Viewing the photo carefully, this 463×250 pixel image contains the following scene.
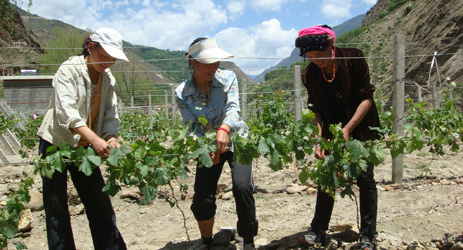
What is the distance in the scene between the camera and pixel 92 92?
2332mm

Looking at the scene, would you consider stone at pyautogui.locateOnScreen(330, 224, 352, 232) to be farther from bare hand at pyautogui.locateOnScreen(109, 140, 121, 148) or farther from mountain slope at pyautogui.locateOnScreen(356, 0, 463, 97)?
mountain slope at pyautogui.locateOnScreen(356, 0, 463, 97)

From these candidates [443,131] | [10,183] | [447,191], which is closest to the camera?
[443,131]

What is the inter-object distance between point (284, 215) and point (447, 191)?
6.48 ft

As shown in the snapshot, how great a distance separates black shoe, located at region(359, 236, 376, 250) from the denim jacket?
3.60ft

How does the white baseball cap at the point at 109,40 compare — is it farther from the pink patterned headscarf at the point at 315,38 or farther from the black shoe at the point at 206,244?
the black shoe at the point at 206,244

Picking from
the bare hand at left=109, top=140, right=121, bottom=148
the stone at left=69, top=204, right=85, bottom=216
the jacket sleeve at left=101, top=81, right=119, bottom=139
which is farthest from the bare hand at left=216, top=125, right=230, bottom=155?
the stone at left=69, top=204, right=85, bottom=216

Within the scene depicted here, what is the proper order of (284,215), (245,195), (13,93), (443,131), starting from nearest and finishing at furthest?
(245,195) < (443,131) < (284,215) < (13,93)

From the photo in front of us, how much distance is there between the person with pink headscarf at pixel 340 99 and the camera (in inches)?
95.0

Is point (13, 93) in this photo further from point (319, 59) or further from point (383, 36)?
point (383, 36)

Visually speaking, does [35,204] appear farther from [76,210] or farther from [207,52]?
[207,52]

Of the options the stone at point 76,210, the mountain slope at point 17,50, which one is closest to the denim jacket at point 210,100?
the stone at point 76,210

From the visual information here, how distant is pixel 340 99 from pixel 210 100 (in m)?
0.89

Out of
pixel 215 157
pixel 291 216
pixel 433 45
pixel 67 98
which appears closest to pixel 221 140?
pixel 215 157

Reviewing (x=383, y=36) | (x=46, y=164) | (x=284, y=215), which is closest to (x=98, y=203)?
(x=46, y=164)
